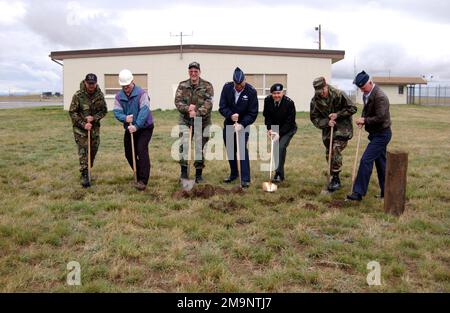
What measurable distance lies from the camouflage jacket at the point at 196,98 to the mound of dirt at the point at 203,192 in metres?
1.32

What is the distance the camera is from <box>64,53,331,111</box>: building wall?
24453mm

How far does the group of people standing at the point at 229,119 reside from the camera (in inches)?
277

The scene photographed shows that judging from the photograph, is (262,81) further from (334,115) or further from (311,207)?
(311,207)

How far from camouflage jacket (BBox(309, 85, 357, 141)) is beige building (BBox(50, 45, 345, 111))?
17119mm

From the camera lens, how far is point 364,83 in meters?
6.25

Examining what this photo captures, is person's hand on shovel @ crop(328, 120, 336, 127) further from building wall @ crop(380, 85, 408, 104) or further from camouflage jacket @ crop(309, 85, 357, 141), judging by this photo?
building wall @ crop(380, 85, 408, 104)

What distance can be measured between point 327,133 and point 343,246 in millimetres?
2982

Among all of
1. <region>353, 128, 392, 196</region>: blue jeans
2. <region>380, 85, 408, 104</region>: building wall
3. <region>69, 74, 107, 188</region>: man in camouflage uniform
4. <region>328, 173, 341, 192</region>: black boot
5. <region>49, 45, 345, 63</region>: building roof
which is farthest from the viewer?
<region>380, 85, 408, 104</region>: building wall

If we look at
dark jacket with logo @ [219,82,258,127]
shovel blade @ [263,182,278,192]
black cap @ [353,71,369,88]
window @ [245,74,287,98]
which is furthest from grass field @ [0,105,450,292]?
window @ [245,74,287,98]

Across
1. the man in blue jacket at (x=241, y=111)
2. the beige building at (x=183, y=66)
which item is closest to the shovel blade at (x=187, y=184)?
the man in blue jacket at (x=241, y=111)

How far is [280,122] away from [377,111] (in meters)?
1.99

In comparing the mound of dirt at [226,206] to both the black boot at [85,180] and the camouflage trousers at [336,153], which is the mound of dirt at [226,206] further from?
the black boot at [85,180]
